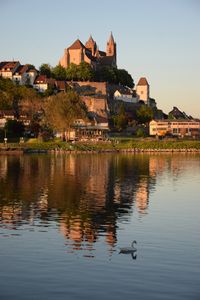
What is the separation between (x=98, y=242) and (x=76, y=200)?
1353 centimetres

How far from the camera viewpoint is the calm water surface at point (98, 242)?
1747 centimetres

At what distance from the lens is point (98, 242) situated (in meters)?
23.2

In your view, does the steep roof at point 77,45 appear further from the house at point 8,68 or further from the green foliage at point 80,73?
the house at point 8,68

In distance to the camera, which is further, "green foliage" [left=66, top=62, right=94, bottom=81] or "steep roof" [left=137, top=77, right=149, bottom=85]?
"steep roof" [left=137, top=77, right=149, bottom=85]

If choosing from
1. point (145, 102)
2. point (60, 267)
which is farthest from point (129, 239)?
point (145, 102)

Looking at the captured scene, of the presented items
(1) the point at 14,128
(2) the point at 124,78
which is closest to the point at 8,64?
(1) the point at 14,128

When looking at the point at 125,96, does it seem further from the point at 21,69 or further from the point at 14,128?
the point at 14,128

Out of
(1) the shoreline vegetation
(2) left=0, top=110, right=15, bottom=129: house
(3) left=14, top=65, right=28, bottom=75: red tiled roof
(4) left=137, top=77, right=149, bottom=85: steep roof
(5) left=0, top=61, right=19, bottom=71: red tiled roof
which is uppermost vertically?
(5) left=0, top=61, right=19, bottom=71: red tiled roof

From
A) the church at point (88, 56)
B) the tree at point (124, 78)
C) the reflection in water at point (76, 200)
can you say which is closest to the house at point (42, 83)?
the church at point (88, 56)

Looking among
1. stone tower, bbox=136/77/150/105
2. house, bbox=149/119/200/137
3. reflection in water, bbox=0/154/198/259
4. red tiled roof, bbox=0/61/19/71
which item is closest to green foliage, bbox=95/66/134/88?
stone tower, bbox=136/77/150/105

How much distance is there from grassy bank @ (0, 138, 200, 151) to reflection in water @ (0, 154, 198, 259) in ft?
149

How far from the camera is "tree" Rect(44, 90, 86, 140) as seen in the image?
110 m

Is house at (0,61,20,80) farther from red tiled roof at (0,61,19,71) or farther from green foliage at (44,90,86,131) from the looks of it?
green foliage at (44,90,86,131)

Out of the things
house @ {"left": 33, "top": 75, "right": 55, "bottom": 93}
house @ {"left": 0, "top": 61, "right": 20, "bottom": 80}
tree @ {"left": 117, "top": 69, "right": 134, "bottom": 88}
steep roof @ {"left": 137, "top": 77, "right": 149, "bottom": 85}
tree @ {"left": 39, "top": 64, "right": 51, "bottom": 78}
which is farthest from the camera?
steep roof @ {"left": 137, "top": 77, "right": 149, "bottom": 85}
